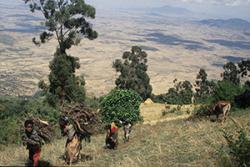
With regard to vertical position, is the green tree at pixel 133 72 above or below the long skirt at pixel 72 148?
below

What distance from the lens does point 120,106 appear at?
2219 cm

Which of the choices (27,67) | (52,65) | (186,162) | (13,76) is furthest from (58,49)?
(27,67)

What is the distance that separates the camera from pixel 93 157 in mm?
14086

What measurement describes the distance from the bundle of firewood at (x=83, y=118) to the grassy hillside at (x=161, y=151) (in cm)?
96

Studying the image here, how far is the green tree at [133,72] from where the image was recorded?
57594 millimetres

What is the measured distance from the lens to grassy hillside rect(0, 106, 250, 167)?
483 inches

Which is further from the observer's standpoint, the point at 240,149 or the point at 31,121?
the point at 31,121

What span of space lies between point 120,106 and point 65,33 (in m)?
16.2

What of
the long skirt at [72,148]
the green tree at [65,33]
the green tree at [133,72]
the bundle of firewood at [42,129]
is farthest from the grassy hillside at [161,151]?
the green tree at [133,72]

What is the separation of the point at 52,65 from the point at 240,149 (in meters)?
28.7

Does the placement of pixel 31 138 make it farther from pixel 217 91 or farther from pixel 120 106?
pixel 217 91

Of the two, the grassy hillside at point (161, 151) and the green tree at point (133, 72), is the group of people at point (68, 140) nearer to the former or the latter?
the grassy hillside at point (161, 151)

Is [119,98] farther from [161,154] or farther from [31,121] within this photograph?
[31,121]

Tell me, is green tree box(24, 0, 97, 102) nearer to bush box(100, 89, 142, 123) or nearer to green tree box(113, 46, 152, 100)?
bush box(100, 89, 142, 123)
